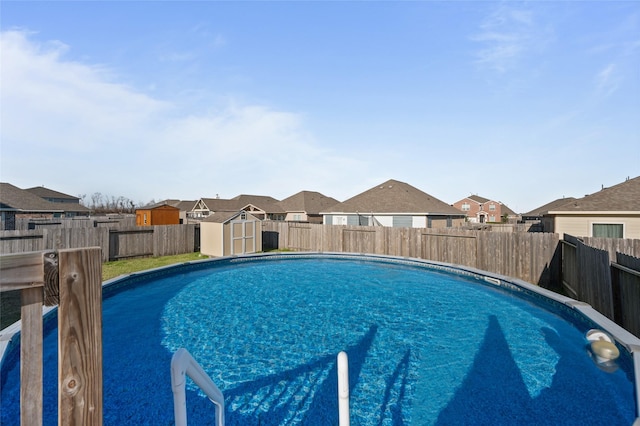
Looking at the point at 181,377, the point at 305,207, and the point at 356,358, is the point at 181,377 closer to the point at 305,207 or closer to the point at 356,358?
the point at 356,358

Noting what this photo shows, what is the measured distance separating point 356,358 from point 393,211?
1834 cm

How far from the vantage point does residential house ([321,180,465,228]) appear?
23172 mm

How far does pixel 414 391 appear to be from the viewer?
5105 mm

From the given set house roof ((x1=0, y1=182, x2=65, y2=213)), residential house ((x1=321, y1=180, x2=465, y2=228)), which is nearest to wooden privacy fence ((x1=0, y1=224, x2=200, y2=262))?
residential house ((x1=321, y1=180, x2=465, y2=228))

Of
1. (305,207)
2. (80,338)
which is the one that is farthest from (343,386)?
(305,207)

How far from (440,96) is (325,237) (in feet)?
31.6

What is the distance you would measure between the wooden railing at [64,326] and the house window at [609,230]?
61.4 ft

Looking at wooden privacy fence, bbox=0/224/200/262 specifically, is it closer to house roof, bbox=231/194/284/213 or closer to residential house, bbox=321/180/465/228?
residential house, bbox=321/180/465/228

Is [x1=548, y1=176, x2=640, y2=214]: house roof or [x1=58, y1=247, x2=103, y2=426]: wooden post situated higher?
[x1=548, y1=176, x2=640, y2=214]: house roof

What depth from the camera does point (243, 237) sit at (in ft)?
57.5

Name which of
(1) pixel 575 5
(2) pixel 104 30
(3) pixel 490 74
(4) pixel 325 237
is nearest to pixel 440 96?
(3) pixel 490 74

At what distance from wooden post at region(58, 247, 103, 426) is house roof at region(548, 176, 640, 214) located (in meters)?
18.5

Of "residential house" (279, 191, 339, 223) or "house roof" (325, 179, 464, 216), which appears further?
"residential house" (279, 191, 339, 223)

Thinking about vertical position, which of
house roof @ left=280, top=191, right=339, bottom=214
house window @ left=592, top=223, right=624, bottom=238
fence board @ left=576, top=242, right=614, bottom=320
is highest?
house roof @ left=280, top=191, right=339, bottom=214
